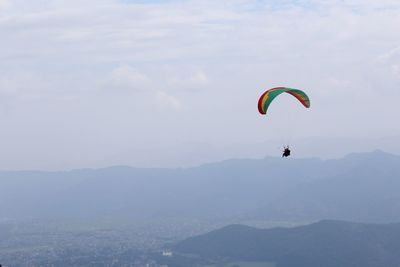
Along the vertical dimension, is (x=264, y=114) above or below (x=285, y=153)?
above

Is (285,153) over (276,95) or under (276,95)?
under

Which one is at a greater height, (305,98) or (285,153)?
(305,98)
